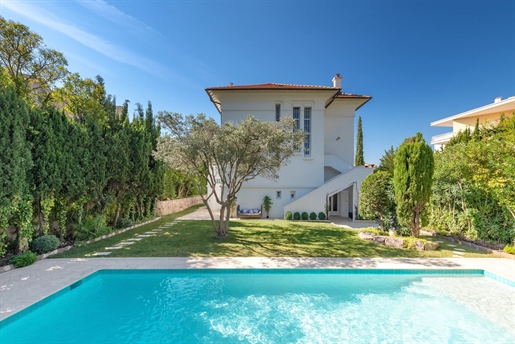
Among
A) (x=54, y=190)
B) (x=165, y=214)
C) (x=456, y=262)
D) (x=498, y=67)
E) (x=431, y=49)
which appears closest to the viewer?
(x=456, y=262)

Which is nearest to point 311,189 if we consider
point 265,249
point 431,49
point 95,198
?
point 265,249

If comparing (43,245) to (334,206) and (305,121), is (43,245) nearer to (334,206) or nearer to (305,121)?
(305,121)

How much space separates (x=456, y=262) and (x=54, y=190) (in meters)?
14.9

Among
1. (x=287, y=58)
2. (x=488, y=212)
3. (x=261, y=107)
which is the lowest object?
(x=488, y=212)

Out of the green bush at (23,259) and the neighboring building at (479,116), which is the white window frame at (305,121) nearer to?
the neighboring building at (479,116)

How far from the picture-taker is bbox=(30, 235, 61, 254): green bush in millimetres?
7688

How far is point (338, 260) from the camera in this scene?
25.0 ft

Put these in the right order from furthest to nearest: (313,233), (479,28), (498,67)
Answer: (498,67) → (479,28) → (313,233)

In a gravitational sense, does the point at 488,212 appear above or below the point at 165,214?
above

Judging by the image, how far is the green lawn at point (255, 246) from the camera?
8.25 meters

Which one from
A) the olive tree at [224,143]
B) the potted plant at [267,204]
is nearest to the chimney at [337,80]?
the potted plant at [267,204]

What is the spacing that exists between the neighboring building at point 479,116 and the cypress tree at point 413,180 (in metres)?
11.4

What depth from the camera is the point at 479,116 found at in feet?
82.5

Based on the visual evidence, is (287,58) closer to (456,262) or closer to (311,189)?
(311,189)
